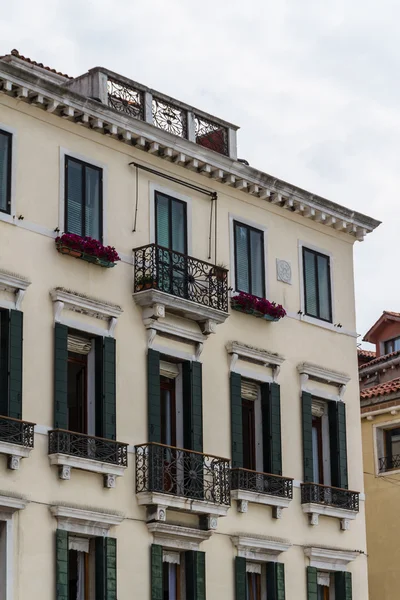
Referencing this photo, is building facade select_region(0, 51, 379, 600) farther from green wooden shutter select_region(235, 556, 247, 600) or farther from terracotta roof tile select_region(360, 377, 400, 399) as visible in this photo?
terracotta roof tile select_region(360, 377, 400, 399)

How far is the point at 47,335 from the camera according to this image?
3075 centimetres

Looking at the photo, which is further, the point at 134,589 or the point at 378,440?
the point at 378,440

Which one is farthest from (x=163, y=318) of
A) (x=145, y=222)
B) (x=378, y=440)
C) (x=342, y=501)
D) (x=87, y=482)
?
(x=378, y=440)

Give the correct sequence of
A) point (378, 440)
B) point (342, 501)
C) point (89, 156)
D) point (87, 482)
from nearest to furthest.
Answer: point (87, 482) < point (89, 156) < point (342, 501) < point (378, 440)

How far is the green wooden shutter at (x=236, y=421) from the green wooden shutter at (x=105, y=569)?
4.53 meters

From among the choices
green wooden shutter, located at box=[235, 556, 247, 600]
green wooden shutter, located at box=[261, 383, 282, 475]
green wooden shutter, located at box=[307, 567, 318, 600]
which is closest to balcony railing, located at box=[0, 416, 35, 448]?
green wooden shutter, located at box=[235, 556, 247, 600]

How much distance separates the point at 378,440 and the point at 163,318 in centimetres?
1374

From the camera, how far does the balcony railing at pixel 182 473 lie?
31.6m

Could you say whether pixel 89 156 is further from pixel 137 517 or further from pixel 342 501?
pixel 342 501

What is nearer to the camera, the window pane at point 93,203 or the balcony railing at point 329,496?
the window pane at point 93,203

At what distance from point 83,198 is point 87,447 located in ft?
17.7

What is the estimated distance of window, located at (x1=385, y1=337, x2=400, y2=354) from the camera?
182ft

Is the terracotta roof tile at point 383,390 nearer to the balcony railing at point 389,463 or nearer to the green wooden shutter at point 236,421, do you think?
the balcony railing at point 389,463

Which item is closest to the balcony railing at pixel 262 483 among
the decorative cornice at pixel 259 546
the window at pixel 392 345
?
the decorative cornice at pixel 259 546
